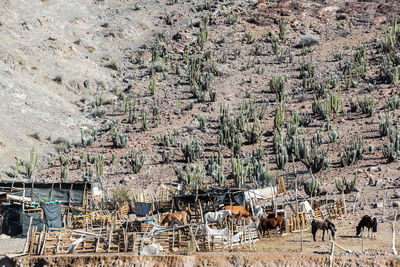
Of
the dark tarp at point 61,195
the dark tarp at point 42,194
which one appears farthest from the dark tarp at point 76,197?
the dark tarp at point 42,194

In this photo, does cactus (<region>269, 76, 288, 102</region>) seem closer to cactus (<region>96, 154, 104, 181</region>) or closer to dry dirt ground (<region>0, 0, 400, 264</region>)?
dry dirt ground (<region>0, 0, 400, 264</region>)

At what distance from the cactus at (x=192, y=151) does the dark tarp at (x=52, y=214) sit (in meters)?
10.3

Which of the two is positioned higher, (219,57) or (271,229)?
(219,57)

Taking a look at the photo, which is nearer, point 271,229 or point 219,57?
point 271,229

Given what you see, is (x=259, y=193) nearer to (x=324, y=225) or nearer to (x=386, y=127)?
(x=324, y=225)

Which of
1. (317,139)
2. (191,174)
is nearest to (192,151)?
(191,174)

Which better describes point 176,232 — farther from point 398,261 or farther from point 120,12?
point 120,12

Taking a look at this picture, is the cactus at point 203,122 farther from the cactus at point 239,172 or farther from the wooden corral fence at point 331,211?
the wooden corral fence at point 331,211

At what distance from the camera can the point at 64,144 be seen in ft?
113

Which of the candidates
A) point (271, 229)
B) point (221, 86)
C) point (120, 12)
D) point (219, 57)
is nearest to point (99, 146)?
point (221, 86)

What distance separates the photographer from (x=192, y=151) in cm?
3086

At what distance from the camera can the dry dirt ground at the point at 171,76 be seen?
3020cm

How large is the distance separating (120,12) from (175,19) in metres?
5.28

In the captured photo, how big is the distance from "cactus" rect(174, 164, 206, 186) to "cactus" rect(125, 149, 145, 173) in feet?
7.33
